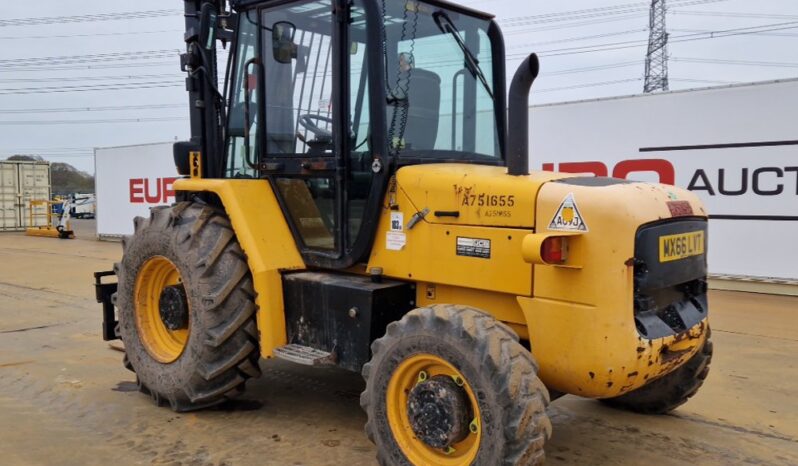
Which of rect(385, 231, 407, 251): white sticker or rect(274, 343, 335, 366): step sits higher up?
rect(385, 231, 407, 251): white sticker

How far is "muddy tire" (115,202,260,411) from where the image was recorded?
439 centimetres

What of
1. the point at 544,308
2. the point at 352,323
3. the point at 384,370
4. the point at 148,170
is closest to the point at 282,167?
the point at 352,323

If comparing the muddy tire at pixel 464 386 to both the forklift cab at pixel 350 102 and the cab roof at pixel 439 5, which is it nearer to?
the forklift cab at pixel 350 102

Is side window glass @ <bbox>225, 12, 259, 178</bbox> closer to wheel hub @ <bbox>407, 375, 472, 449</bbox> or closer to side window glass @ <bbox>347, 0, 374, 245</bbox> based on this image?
side window glass @ <bbox>347, 0, 374, 245</bbox>

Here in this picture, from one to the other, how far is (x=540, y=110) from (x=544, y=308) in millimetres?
9032

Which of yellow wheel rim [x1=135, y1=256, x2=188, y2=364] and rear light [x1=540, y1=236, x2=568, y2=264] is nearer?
rear light [x1=540, y1=236, x2=568, y2=264]

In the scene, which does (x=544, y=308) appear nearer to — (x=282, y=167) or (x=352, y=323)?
(x=352, y=323)

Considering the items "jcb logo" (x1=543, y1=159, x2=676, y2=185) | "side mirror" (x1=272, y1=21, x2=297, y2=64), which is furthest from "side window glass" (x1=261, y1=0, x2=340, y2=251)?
"jcb logo" (x1=543, y1=159, x2=676, y2=185)

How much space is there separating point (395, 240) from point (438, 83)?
3.62 ft

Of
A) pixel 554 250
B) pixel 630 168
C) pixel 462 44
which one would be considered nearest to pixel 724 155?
pixel 630 168

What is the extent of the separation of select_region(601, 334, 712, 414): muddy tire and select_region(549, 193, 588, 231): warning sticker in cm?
166

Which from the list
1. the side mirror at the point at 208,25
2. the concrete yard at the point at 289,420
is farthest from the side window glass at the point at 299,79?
the concrete yard at the point at 289,420

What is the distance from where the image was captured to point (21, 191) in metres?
25.2

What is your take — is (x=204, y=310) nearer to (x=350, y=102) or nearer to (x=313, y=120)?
(x=313, y=120)
